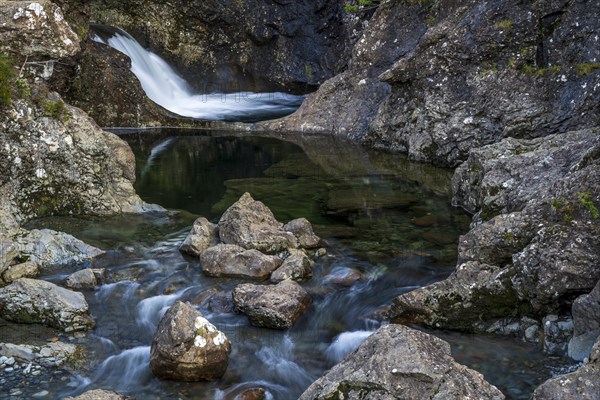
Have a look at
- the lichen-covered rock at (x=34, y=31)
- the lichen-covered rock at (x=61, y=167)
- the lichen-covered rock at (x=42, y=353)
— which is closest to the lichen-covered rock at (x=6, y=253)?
the lichen-covered rock at (x=61, y=167)

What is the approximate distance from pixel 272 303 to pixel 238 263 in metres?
1.56

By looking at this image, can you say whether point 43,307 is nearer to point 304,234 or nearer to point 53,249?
point 53,249

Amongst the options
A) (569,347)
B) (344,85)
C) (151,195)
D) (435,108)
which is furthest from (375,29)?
(569,347)

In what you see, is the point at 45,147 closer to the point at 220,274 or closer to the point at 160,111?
the point at 220,274

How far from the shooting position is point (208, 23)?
92.6ft

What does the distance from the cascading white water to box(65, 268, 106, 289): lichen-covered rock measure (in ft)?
51.2

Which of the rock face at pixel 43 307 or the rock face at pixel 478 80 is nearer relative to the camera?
the rock face at pixel 43 307

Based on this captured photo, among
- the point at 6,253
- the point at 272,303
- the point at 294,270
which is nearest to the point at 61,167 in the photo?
the point at 6,253

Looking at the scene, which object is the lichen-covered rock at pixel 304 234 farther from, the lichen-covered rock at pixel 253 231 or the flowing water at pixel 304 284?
the flowing water at pixel 304 284

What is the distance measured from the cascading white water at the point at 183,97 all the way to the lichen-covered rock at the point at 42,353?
57.8 ft

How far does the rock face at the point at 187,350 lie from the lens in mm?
6625

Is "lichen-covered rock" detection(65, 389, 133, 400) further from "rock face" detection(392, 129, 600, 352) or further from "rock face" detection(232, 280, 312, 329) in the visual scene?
"rock face" detection(392, 129, 600, 352)

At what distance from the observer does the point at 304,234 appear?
1041 cm

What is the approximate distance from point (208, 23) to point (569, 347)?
24199 mm
